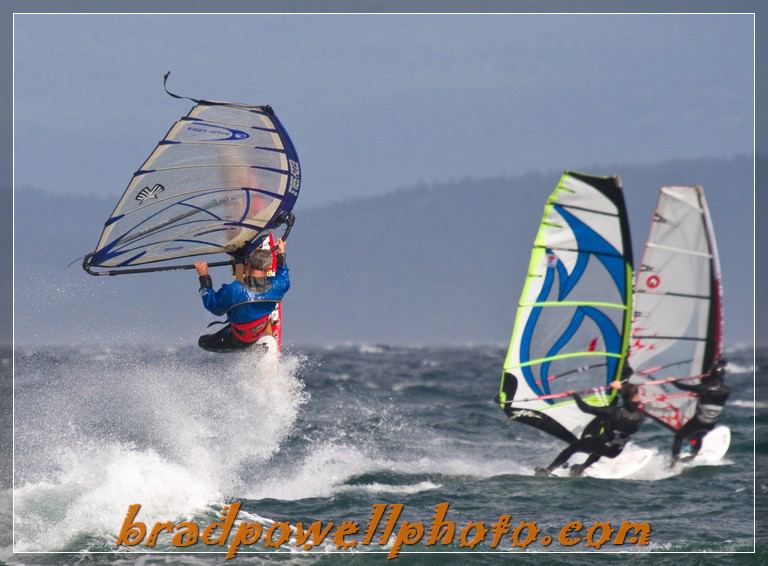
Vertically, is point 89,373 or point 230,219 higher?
point 230,219

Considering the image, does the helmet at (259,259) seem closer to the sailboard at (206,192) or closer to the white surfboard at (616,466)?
the sailboard at (206,192)

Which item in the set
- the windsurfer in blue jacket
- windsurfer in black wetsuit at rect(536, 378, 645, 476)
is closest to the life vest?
the windsurfer in blue jacket

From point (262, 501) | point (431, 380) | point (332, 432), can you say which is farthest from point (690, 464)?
point (431, 380)

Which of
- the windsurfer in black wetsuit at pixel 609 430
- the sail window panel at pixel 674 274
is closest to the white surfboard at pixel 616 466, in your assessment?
the windsurfer in black wetsuit at pixel 609 430

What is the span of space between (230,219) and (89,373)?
369cm

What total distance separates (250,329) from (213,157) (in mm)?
1473

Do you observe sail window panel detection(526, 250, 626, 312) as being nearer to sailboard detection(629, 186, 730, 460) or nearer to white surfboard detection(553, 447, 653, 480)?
sailboard detection(629, 186, 730, 460)

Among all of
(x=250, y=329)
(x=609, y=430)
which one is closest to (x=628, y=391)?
(x=609, y=430)

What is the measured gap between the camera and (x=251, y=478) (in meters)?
12.0

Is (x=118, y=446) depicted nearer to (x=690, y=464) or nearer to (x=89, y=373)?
(x=89, y=373)

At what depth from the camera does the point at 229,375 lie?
440 inches

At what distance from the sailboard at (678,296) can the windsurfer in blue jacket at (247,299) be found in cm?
582

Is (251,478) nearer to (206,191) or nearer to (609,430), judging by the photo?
(206,191)

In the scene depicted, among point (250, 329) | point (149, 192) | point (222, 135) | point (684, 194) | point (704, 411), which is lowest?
point (704, 411)
